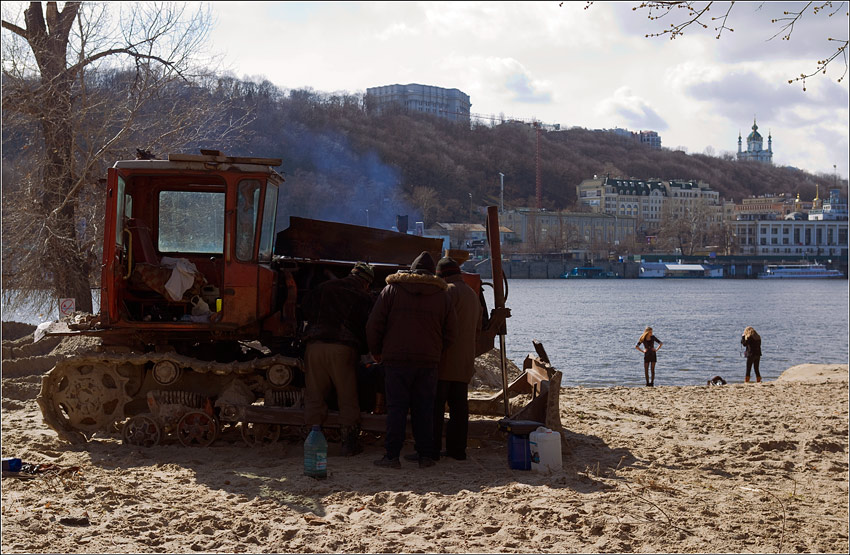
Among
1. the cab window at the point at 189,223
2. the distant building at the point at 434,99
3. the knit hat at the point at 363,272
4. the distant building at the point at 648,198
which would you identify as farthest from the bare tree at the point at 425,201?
the distant building at the point at 648,198

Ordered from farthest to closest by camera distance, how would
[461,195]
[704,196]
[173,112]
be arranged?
[704,196]
[461,195]
[173,112]

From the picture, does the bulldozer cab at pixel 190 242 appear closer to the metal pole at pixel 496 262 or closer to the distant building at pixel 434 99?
the metal pole at pixel 496 262

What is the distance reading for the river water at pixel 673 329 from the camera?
108 feet

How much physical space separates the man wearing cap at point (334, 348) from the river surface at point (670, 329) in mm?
13193

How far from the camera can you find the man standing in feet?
28.5

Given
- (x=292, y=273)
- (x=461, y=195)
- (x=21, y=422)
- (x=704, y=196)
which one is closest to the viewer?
(x=292, y=273)

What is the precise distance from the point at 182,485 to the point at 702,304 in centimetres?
8219

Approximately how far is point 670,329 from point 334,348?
48.3 m

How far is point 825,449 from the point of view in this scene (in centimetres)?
1031

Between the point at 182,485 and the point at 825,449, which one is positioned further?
the point at 825,449

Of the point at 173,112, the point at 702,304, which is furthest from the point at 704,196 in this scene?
the point at 173,112

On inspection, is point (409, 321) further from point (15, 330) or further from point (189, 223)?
point (15, 330)

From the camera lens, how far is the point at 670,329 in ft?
179

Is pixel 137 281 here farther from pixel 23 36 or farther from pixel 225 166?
pixel 23 36
